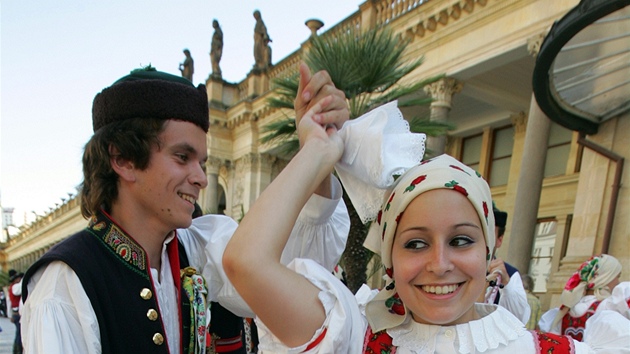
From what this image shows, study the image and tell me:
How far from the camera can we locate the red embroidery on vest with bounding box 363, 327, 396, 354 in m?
1.24

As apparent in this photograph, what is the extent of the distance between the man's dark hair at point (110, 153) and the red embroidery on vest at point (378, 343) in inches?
34.6

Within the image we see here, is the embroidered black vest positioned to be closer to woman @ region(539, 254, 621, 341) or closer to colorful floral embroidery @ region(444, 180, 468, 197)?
colorful floral embroidery @ region(444, 180, 468, 197)

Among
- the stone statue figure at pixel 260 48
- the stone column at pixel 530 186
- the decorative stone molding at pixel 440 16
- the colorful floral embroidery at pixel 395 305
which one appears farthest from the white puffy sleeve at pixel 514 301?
the stone statue figure at pixel 260 48

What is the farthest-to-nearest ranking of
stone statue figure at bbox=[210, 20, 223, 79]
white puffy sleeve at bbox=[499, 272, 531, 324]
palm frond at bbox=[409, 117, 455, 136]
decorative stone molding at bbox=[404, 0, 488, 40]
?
stone statue figure at bbox=[210, 20, 223, 79], decorative stone molding at bbox=[404, 0, 488, 40], palm frond at bbox=[409, 117, 455, 136], white puffy sleeve at bbox=[499, 272, 531, 324]

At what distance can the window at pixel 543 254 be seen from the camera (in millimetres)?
11688

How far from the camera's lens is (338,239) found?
160 centimetres

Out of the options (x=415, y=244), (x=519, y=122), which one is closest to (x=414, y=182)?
(x=415, y=244)

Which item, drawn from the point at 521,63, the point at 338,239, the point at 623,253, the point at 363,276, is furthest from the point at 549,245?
the point at 338,239

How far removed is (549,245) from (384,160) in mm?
12252

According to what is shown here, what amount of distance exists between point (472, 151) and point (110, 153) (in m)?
14.5

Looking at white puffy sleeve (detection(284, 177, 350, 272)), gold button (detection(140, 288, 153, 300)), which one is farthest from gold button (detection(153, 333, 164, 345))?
white puffy sleeve (detection(284, 177, 350, 272))

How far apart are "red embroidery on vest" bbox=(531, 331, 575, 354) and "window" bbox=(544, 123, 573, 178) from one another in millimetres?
11957

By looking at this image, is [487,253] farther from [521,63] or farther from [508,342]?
[521,63]

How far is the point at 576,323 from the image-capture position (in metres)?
4.22
